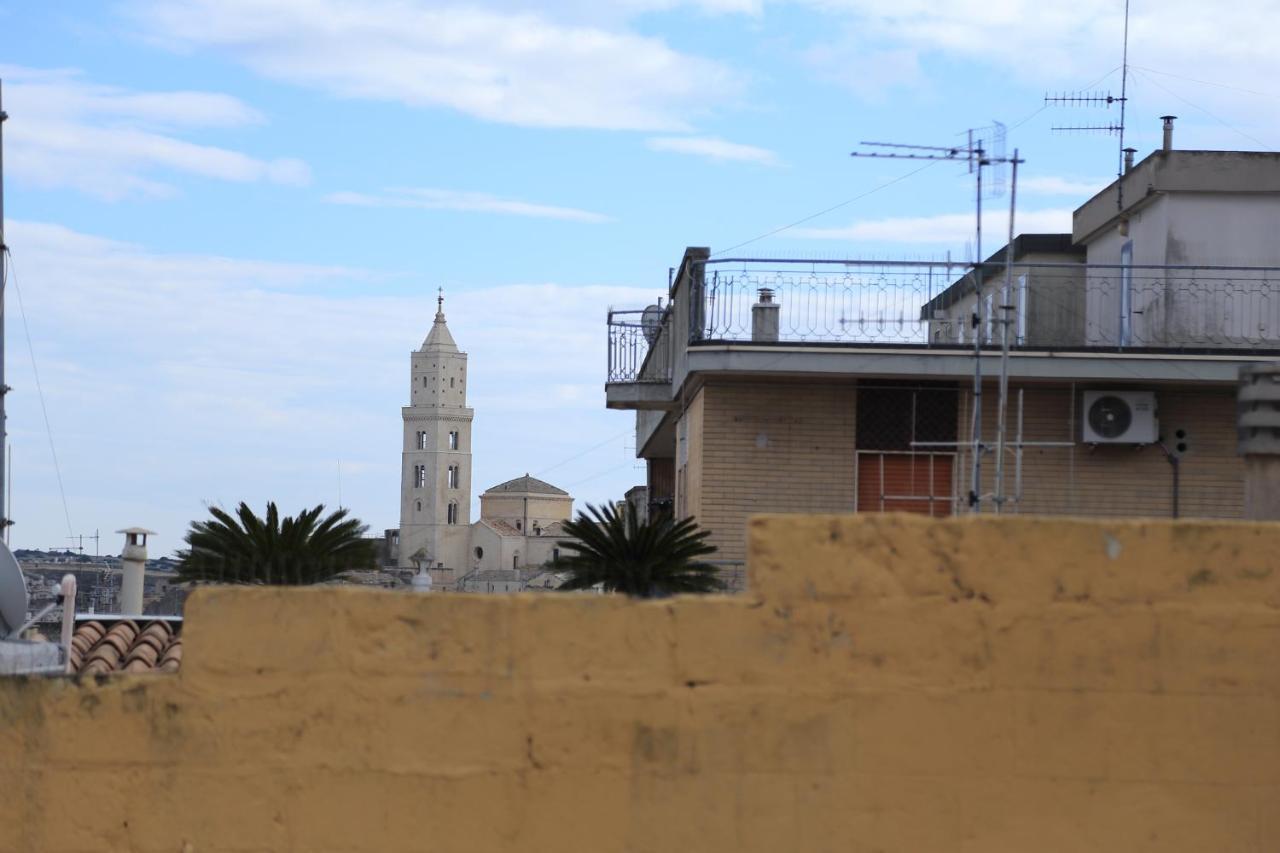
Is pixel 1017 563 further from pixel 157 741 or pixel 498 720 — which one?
pixel 157 741

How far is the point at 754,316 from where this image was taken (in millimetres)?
18375

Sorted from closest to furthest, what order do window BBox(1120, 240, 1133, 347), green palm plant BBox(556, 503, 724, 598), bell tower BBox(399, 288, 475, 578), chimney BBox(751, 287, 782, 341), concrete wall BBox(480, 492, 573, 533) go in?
green palm plant BBox(556, 503, 724, 598), chimney BBox(751, 287, 782, 341), window BBox(1120, 240, 1133, 347), concrete wall BBox(480, 492, 573, 533), bell tower BBox(399, 288, 475, 578)

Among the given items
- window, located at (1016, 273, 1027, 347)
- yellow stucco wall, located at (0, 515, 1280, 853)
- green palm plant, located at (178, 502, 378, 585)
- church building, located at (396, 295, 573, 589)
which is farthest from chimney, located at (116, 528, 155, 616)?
church building, located at (396, 295, 573, 589)

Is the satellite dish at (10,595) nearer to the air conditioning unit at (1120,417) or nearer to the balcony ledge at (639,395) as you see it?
the air conditioning unit at (1120,417)

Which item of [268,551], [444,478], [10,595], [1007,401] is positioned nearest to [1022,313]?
[1007,401]

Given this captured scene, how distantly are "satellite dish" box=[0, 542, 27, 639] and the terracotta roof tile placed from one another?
4.37 m

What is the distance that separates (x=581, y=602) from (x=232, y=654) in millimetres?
1195

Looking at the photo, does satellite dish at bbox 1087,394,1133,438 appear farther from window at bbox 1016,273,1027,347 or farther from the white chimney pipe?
the white chimney pipe

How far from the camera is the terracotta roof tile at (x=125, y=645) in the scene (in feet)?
41.7

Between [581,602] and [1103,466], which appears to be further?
[1103,466]

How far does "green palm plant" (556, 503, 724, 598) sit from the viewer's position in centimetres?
1500

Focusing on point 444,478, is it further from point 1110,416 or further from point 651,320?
point 1110,416

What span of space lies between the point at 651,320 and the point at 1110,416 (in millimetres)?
7514

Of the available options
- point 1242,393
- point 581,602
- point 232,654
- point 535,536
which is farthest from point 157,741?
point 535,536
